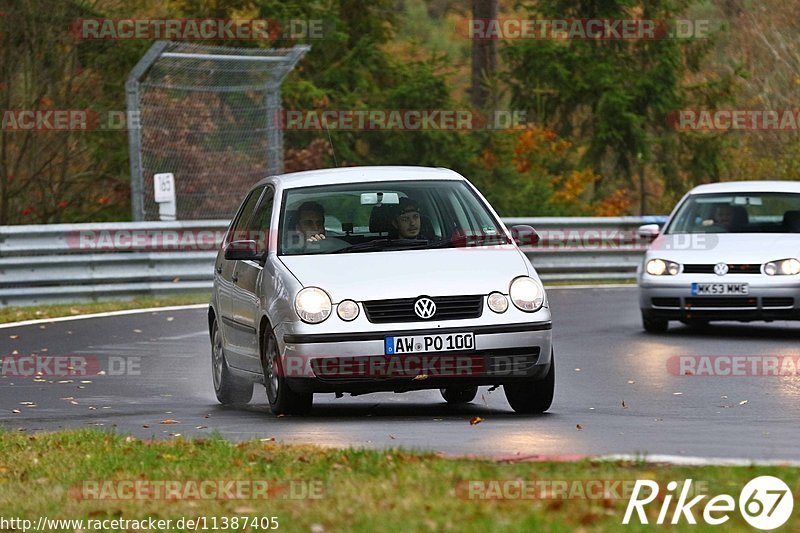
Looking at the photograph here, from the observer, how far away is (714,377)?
13875 millimetres

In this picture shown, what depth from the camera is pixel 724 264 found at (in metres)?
17.2

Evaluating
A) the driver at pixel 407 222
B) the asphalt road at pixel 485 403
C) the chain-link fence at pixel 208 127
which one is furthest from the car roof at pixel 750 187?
the chain-link fence at pixel 208 127

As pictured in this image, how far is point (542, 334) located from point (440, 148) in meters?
25.7

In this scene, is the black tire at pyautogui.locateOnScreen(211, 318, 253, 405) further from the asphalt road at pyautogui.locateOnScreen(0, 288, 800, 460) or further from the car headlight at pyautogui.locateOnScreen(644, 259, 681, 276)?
the car headlight at pyautogui.locateOnScreen(644, 259, 681, 276)

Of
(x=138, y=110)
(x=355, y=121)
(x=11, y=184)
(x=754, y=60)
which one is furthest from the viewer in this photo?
(x=754, y=60)

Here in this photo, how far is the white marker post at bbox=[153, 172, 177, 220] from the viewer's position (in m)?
23.6

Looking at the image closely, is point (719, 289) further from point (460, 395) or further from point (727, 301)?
point (460, 395)

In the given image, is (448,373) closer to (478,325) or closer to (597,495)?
(478,325)

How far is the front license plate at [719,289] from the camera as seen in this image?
17.0 meters

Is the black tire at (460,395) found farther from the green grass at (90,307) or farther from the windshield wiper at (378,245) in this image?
the green grass at (90,307)

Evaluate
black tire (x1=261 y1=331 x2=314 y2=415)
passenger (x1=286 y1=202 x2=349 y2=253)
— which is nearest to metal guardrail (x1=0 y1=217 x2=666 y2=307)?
passenger (x1=286 y1=202 x2=349 y2=253)

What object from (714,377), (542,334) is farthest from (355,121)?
(542,334)

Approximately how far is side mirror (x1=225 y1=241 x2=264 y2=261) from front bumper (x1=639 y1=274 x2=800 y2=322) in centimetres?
686

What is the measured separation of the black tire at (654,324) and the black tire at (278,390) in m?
7.39
